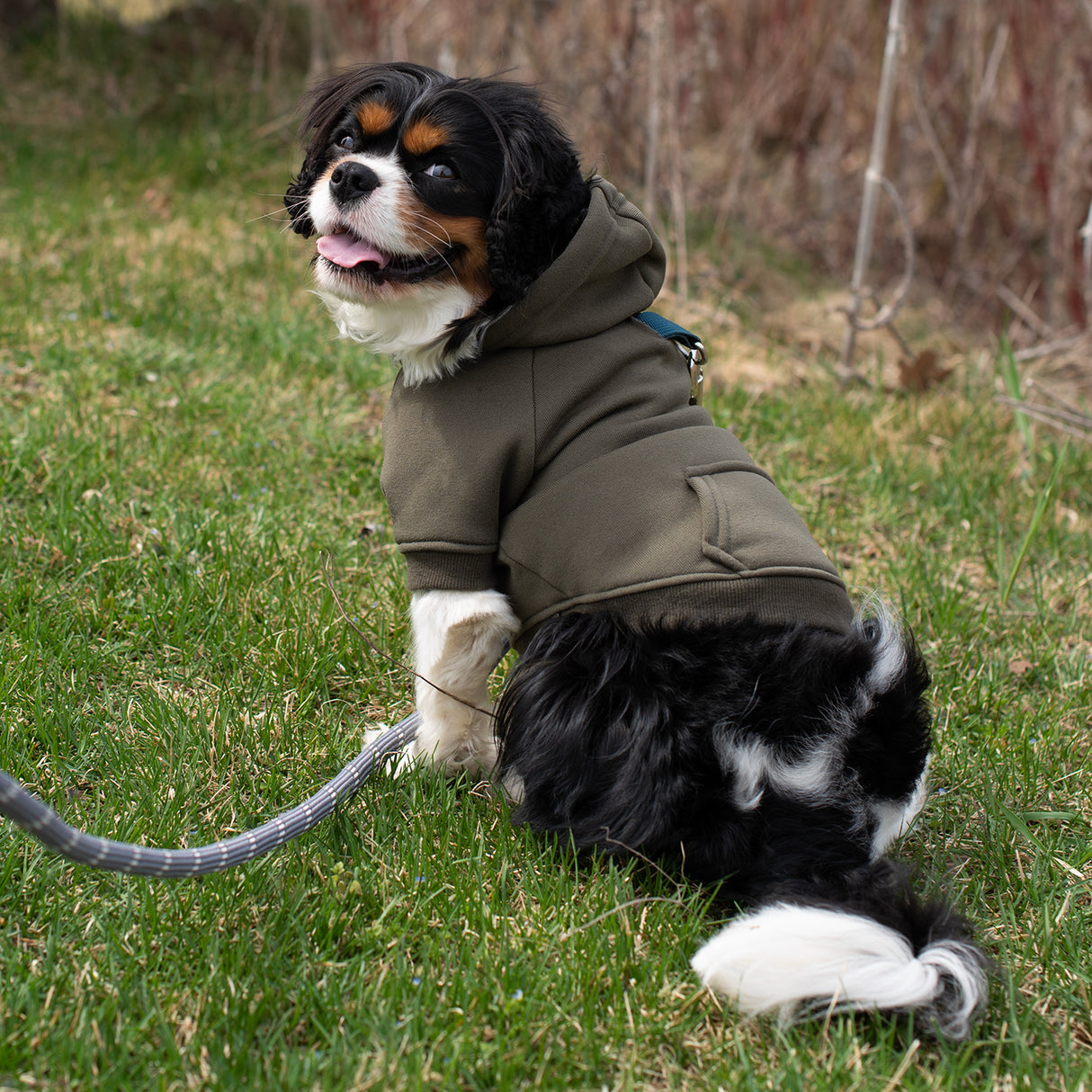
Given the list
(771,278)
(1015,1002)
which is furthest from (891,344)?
(1015,1002)

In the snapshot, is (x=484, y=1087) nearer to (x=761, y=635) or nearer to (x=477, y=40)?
(x=761, y=635)

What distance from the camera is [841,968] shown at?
5.56ft

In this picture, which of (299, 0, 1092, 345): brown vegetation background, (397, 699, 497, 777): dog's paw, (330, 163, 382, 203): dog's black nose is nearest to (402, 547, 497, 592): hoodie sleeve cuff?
(397, 699, 497, 777): dog's paw

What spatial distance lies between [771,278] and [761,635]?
4.62 metres

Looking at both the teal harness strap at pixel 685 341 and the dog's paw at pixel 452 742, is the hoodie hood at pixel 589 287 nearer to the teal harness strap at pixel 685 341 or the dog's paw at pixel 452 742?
the teal harness strap at pixel 685 341

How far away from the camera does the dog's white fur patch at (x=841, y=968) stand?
5.57ft

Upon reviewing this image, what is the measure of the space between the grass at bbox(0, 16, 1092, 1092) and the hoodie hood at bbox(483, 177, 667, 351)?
39.1 inches

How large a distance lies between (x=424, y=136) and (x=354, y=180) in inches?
6.3

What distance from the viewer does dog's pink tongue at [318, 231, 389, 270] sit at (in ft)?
7.04

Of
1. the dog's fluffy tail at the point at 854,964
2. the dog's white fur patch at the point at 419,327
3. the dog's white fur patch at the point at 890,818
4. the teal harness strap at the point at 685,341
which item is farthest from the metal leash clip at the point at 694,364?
the dog's fluffy tail at the point at 854,964

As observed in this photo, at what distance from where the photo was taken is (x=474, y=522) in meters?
2.15

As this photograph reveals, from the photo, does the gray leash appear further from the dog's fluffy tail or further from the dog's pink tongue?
the dog's pink tongue

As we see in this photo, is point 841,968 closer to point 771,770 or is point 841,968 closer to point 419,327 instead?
point 771,770

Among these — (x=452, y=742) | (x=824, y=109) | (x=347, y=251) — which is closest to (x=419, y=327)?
(x=347, y=251)
